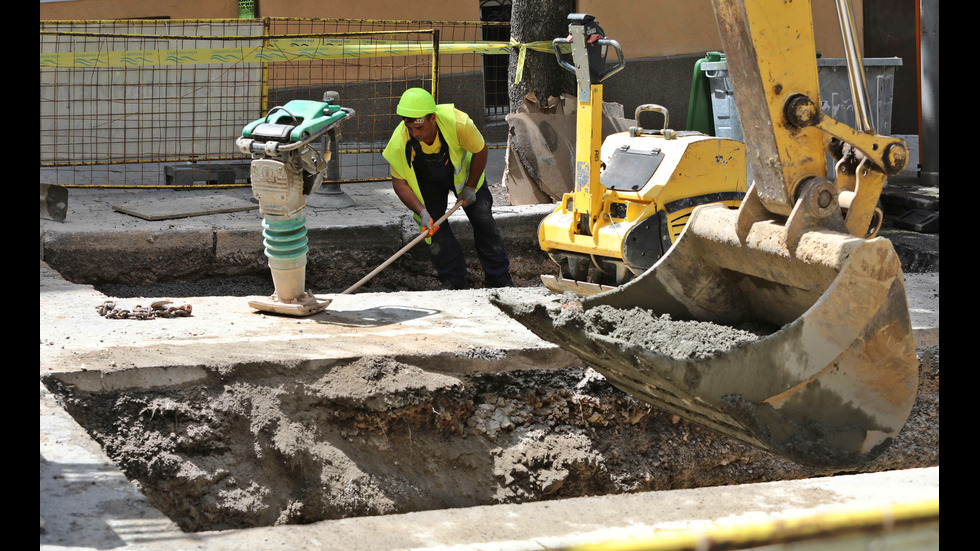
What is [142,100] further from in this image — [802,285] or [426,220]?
[802,285]

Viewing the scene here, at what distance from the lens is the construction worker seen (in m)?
7.26

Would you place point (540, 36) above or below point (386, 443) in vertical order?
above

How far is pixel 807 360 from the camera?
3.66 metres

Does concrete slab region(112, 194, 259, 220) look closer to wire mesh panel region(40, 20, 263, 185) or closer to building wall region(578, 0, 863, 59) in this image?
wire mesh panel region(40, 20, 263, 185)

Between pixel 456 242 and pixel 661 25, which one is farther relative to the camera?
pixel 661 25

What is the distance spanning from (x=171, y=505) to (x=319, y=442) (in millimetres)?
738

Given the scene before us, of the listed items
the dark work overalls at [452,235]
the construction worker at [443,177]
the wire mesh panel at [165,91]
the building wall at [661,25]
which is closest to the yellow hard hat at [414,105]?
the construction worker at [443,177]

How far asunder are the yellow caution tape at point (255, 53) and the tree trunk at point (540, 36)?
91 mm

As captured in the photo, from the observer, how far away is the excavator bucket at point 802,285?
3641 millimetres

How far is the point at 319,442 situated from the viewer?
16.0 ft

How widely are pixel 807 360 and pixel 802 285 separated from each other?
0.38 meters

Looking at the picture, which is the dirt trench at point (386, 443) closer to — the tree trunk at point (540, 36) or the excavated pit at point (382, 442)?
the excavated pit at point (382, 442)

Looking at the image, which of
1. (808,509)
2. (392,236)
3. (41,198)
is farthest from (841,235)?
(41,198)

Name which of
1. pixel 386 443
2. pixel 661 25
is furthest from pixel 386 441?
pixel 661 25
